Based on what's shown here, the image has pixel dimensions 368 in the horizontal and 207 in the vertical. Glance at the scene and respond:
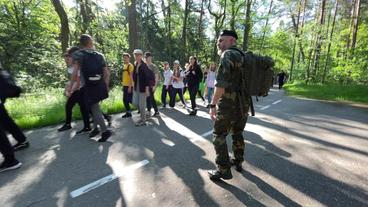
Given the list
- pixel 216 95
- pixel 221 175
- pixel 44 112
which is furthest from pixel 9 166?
pixel 44 112

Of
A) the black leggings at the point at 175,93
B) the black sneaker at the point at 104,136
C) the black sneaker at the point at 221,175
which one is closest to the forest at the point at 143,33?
the black leggings at the point at 175,93

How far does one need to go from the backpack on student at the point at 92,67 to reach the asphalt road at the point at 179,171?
51.5 inches

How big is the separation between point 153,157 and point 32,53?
16390 mm

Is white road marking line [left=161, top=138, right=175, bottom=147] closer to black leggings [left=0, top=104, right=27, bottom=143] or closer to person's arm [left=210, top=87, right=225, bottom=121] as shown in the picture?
person's arm [left=210, top=87, right=225, bottom=121]

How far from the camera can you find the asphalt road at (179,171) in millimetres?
3496

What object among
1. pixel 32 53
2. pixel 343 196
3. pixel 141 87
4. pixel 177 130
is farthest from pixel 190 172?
pixel 32 53

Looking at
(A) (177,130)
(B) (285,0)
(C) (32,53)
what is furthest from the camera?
(B) (285,0)

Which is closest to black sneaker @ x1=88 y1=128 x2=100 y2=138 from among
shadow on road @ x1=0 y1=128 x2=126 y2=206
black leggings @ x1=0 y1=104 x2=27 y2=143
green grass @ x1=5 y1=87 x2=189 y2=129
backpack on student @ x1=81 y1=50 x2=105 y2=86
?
shadow on road @ x1=0 y1=128 x2=126 y2=206

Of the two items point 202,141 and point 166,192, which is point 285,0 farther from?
point 166,192

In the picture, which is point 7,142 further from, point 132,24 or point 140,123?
point 132,24

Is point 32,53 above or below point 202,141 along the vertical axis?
above

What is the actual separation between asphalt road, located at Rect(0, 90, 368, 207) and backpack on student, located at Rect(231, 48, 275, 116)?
1.31m

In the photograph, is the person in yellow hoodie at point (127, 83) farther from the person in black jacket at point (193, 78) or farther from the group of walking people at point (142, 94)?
the person in black jacket at point (193, 78)

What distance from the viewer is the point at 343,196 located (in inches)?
144
